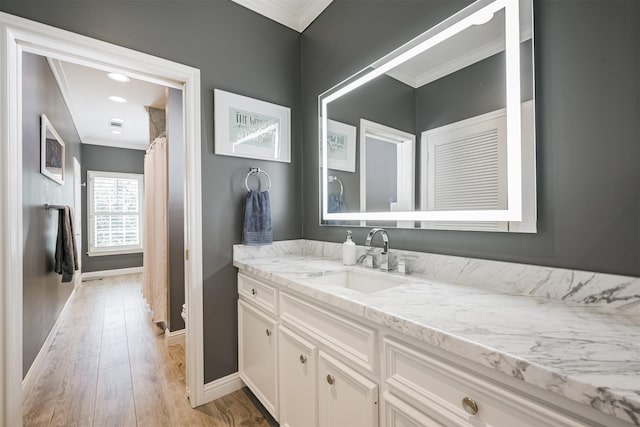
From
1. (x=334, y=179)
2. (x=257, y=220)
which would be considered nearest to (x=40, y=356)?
(x=257, y=220)

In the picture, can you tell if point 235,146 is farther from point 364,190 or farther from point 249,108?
point 364,190

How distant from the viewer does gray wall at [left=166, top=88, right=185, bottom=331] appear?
2.54m

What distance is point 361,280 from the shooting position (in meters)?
1.55

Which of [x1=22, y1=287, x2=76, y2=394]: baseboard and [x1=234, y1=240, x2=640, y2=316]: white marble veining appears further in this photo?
[x1=22, y1=287, x2=76, y2=394]: baseboard

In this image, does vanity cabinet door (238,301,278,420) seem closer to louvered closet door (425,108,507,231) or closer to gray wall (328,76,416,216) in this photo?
gray wall (328,76,416,216)

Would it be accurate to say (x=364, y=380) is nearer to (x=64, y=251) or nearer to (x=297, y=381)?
(x=297, y=381)

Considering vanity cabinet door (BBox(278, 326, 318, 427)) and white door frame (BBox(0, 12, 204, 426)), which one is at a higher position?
white door frame (BBox(0, 12, 204, 426))

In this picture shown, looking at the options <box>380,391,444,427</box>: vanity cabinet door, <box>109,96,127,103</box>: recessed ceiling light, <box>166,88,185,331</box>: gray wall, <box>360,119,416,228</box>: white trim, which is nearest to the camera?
<box>380,391,444,427</box>: vanity cabinet door

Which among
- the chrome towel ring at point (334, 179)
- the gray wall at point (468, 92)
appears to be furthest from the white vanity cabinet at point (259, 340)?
the gray wall at point (468, 92)

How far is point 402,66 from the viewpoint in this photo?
1.51m

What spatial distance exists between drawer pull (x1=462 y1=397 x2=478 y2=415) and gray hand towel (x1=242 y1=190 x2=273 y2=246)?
145 centimetres

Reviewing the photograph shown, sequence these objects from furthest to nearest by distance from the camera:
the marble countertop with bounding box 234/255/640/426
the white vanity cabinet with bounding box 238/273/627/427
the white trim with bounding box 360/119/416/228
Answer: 1. the white trim with bounding box 360/119/416/228
2. the white vanity cabinet with bounding box 238/273/627/427
3. the marble countertop with bounding box 234/255/640/426

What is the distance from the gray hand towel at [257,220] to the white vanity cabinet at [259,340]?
0.26m

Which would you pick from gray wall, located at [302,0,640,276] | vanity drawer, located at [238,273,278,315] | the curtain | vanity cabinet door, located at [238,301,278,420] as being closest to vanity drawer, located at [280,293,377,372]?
vanity drawer, located at [238,273,278,315]
